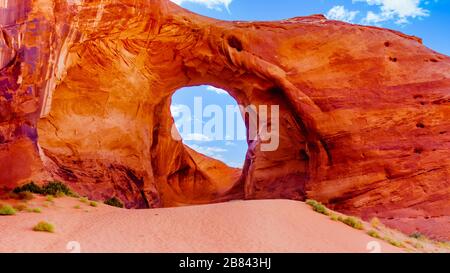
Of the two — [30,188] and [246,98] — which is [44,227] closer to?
[30,188]

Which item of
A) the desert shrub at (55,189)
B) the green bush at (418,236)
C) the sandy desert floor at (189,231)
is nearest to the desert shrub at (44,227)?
the sandy desert floor at (189,231)

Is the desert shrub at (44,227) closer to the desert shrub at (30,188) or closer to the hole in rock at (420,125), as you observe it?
the desert shrub at (30,188)

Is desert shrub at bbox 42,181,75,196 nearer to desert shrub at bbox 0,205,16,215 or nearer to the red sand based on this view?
the red sand

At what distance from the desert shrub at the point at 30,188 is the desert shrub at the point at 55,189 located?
18cm

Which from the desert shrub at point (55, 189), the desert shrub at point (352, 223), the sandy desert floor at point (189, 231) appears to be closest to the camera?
the sandy desert floor at point (189, 231)

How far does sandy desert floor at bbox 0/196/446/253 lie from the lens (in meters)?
8.05

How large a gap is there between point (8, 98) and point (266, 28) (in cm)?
1281

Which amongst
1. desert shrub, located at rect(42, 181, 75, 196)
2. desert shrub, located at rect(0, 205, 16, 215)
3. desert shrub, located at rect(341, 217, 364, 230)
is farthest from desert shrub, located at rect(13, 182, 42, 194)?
desert shrub, located at rect(341, 217, 364, 230)

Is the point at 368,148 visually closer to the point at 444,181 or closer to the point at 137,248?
the point at 444,181

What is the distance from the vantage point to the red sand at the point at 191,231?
318 inches

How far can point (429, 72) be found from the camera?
1791 centimetres

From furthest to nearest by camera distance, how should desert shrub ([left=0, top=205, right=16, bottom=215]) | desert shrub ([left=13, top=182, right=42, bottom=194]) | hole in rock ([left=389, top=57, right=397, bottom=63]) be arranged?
1. hole in rock ([left=389, top=57, right=397, bottom=63])
2. desert shrub ([left=13, top=182, right=42, bottom=194])
3. desert shrub ([left=0, top=205, right=16, bottom=215])

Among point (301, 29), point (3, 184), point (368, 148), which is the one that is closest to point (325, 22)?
point (301, 29)

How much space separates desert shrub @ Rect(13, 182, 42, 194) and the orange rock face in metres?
0.30
